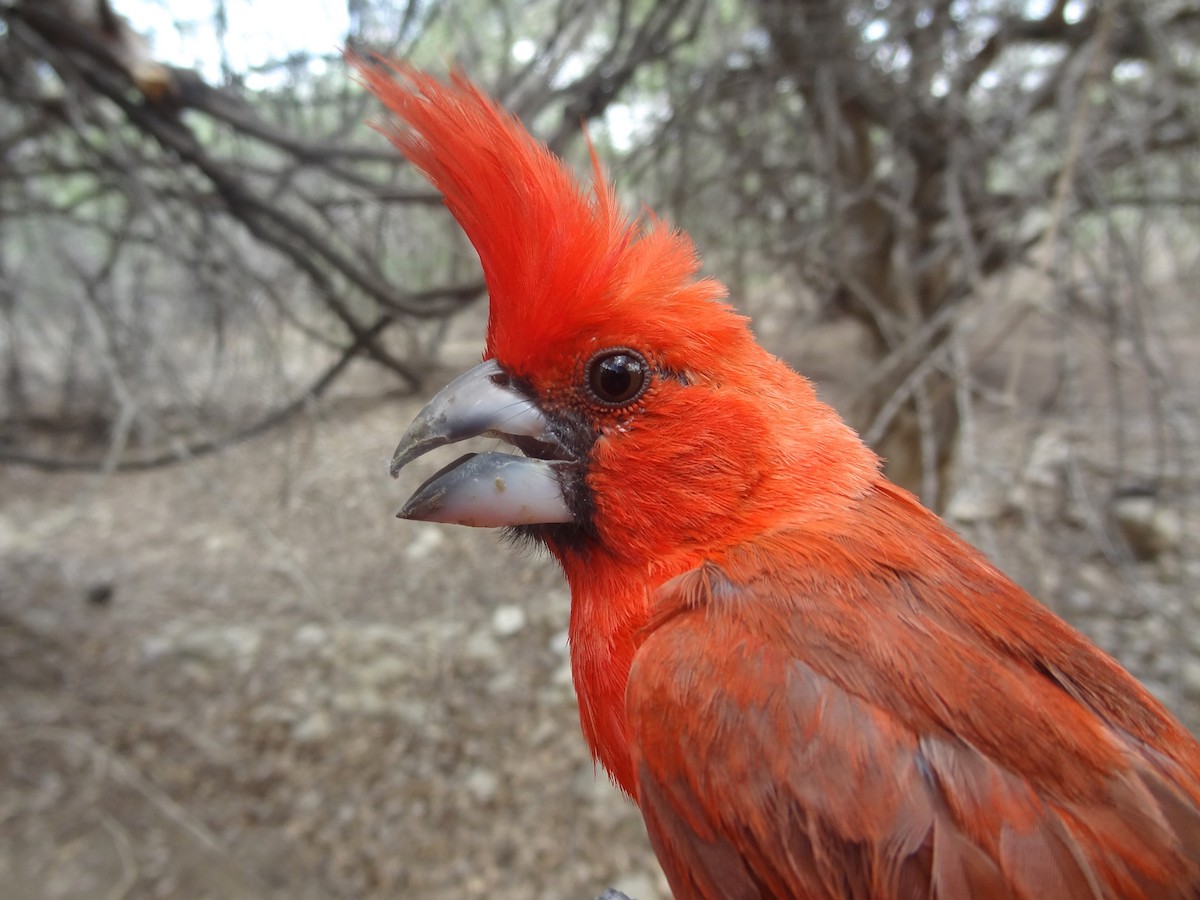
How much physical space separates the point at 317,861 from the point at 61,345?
2.66 metres

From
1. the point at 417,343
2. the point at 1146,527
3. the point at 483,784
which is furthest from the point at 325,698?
the point at 1146,527

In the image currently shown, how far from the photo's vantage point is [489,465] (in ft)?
3.94

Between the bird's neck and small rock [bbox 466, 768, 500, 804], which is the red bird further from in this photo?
small rock [bbox 466, 768, 500, 804]

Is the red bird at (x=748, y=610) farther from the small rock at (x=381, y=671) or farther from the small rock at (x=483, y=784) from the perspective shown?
the small rock at (x=381, y=671)

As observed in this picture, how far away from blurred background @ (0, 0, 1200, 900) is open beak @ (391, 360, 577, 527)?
0.99m

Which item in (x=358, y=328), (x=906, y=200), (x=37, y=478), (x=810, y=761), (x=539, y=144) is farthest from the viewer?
(x=37, y=478)

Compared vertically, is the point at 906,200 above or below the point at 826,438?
above

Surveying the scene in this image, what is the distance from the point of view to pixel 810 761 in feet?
3.13

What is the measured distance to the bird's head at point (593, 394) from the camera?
118 centimetres

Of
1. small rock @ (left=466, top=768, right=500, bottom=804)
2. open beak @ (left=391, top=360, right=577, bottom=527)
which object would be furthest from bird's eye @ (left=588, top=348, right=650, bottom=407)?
small rock @ (left=466, top=768, right=500, bottom=804)

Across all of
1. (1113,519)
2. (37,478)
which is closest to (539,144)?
(1113,519)

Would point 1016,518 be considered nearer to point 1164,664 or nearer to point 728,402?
point 1164,664

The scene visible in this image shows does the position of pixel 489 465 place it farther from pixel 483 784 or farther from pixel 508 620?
pixel 508 620

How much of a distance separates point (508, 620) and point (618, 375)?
279 centimetres
